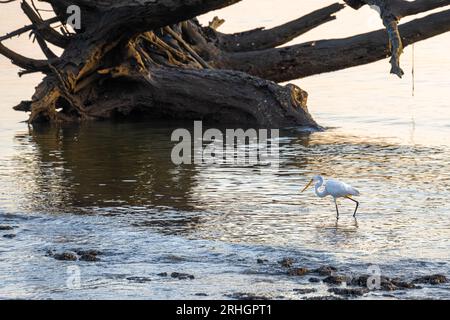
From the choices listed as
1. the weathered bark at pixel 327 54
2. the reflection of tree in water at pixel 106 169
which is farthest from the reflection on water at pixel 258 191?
the weathered bark at pixel 327 54

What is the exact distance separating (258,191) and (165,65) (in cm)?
735

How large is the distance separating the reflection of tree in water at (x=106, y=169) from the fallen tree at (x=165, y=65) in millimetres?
710

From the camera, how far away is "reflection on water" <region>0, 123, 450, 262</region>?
10.7m

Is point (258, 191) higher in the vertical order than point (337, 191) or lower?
lower

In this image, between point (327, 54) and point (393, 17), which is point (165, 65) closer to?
point (327, 54)

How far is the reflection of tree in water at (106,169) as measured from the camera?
1273 cm

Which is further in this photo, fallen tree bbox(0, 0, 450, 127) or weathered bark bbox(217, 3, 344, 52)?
weathered bark bbox(217, 3, 344, 52)

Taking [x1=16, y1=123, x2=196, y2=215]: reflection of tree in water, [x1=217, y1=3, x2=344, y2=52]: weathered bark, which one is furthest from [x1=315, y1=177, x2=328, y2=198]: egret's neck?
[x1=217, y1=3, x2=344, y2=52]: weathered bark

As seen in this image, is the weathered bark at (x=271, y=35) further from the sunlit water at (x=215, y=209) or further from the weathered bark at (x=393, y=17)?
the weathered bark at (x=393, y=17)

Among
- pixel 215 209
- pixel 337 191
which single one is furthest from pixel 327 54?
pixel 337 191

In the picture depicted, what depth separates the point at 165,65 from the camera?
20.0 meters

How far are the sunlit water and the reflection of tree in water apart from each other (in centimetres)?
3

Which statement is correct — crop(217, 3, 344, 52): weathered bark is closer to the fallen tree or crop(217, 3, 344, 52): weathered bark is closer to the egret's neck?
the fallen tree
